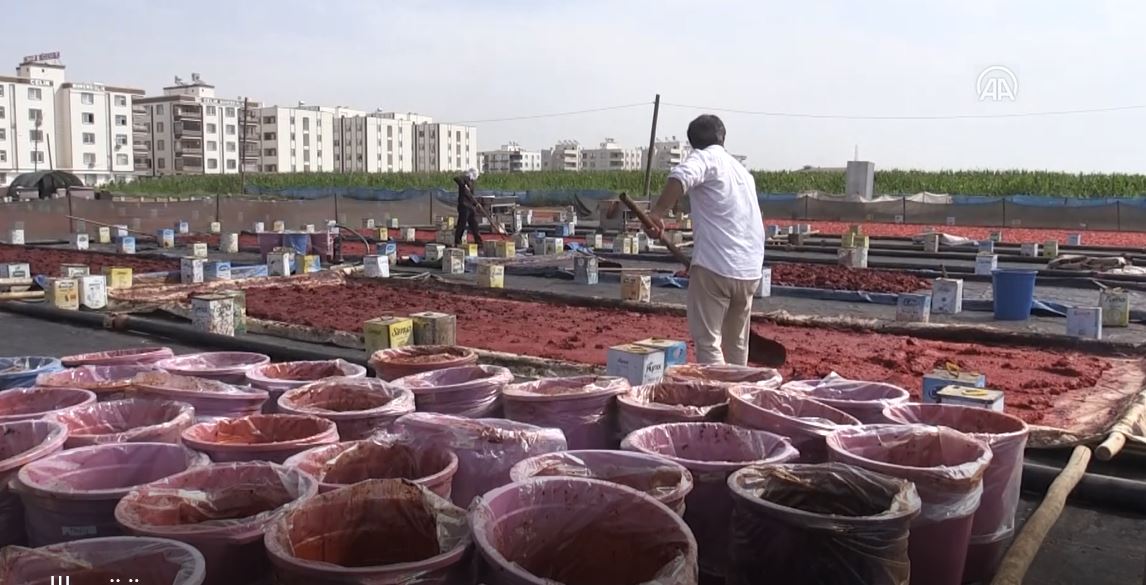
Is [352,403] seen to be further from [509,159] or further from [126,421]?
[509,159]

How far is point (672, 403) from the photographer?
11.2 ft

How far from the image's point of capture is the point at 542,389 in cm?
331

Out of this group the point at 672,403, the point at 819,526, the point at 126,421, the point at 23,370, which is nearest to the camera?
the point at 819,526

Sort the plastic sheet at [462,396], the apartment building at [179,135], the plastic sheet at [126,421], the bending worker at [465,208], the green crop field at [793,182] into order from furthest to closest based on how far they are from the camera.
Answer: the apartment building at [179,135] → the green crop field at [793,182] → the bending worker at [465,208] → the plastic sheet at [462,396] → the plastic sheet at [126,421]

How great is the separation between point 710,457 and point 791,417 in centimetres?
34

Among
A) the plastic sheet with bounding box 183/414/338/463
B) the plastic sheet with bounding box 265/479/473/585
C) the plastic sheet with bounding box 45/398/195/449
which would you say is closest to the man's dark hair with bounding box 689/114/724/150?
the plastic sheet with bounding box 183/414/338/463

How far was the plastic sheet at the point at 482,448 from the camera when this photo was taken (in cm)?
265

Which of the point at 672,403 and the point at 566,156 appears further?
the point at 566,156

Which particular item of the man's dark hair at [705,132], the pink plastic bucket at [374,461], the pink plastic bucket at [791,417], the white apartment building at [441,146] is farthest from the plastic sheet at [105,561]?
the white apartment building at [441,146]

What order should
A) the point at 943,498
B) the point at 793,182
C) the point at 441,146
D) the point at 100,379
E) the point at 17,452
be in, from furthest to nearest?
1. the point at 441,146
2. the point at 793,182
3. the point at 100,379
4. the point at 17,452
5. the point at 943,498

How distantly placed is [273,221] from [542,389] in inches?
761

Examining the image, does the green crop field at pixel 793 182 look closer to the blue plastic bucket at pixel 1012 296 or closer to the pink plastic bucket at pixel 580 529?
the blue plastic bucket at pixel 1012 296

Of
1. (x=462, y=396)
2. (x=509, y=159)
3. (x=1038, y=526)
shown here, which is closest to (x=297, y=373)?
(x=462, y=396)

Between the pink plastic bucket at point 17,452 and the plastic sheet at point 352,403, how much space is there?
0.71 m
